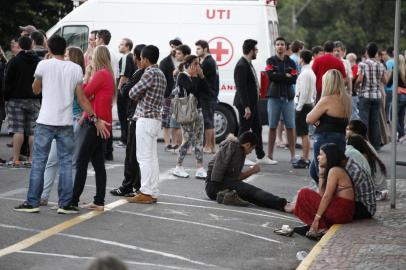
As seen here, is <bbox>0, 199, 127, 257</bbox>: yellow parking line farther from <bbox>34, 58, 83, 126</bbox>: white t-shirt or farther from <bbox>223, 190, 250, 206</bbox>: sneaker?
<bbox>223, 190, 250, 206</bbox>: sneaker

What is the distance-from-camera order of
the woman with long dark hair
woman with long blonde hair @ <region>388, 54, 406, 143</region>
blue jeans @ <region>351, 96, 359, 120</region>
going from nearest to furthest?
the woman with long dark hair, blue jeans @ <region>351, 96, 359, 120</region>, woman with long blonde hair @ <region>388, 54, 406, 143</region>

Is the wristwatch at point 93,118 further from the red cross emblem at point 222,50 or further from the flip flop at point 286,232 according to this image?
the red cross emblem at point 222,50

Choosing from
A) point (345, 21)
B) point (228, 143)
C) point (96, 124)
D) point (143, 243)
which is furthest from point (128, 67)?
point (345, 21)

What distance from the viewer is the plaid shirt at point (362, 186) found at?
1189cm

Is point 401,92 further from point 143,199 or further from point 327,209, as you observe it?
point 327,209

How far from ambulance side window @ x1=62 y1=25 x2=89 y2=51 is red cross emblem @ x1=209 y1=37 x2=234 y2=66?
8.05ft

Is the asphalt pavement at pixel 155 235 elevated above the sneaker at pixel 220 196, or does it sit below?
below

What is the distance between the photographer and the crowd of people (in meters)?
11.8

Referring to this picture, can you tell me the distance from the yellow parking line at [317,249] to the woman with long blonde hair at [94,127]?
8.34ft

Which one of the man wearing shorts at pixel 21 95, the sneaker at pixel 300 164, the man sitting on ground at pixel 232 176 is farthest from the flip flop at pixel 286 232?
the sneaker at pixel 300 164

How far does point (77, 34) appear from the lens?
74.0ft

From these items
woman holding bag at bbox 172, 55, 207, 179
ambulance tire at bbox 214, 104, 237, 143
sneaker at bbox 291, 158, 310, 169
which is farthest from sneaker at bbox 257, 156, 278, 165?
ambulance tire at bbox 214, 104, 237, 143

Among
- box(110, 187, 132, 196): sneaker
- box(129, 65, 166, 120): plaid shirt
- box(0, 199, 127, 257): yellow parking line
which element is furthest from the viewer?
box(110, 187, 132, 196): sneaker

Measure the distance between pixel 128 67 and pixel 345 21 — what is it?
151 ft
